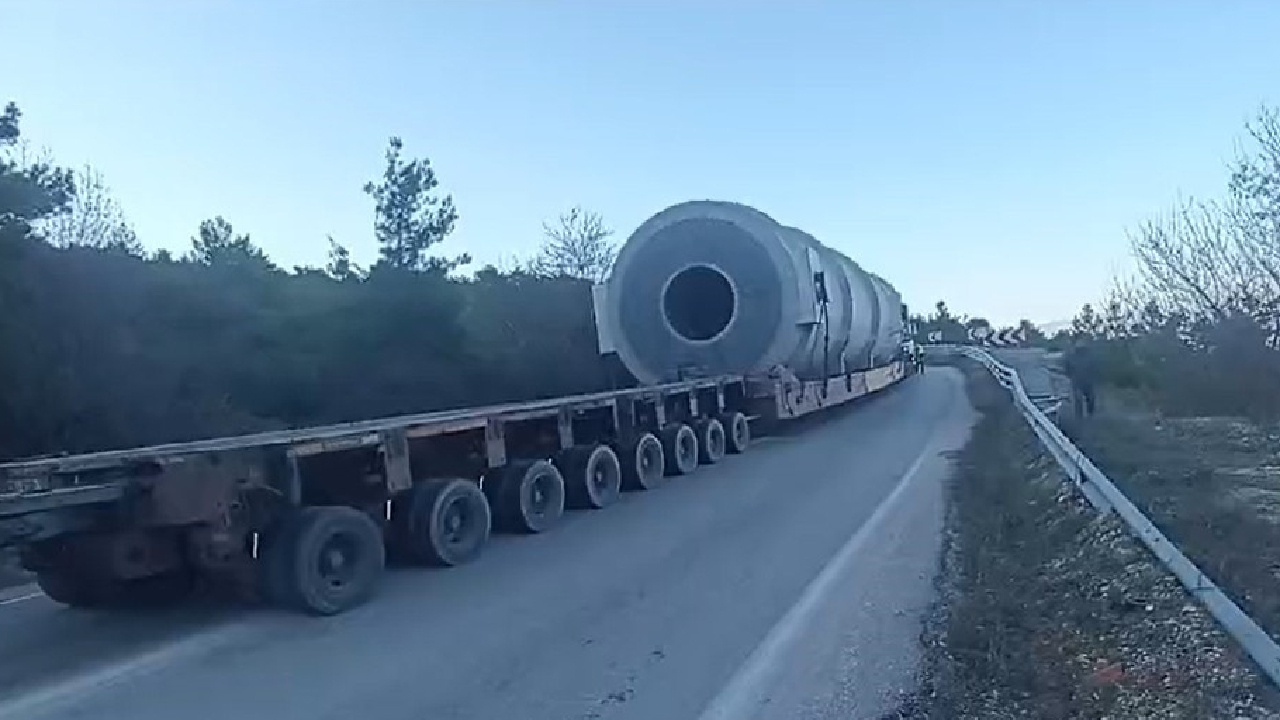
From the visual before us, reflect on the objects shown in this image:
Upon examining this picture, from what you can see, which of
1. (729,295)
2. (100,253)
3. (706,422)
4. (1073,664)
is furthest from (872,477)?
(100,253)

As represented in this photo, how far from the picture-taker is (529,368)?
26.7 m

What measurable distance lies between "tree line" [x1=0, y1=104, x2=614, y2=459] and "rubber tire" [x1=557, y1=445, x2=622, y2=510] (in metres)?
7.12

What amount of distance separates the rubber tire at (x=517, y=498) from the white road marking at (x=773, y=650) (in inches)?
118

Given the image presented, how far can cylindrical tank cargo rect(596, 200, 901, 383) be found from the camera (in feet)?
68.0

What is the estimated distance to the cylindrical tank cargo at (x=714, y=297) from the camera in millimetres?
20719

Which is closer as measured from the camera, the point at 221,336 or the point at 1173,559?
the point at 1173,559

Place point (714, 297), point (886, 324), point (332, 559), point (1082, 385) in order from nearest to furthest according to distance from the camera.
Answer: point (332, 559), point (1082, 385), point (714, 297), point (886, 324)

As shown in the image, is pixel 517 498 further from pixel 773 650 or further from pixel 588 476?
pixel 773 650

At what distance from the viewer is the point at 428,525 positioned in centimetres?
986

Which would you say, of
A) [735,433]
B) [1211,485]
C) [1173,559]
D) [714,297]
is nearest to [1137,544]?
[1173,559]

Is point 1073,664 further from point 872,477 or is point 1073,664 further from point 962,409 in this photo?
point 962,409

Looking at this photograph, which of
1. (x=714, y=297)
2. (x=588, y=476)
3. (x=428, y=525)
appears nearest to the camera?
(x=428, y=525)

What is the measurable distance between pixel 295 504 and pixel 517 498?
3.34 m

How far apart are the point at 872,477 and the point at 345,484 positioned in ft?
25.4
